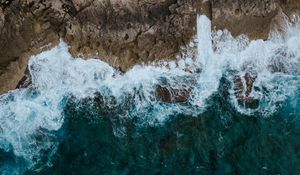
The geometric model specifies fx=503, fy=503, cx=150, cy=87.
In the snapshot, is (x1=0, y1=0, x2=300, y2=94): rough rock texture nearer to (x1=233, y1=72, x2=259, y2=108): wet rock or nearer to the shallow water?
the shallow water

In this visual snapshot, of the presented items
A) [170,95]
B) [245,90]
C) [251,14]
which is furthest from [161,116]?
[251,14]

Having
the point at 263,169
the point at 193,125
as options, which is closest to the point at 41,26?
the point at 193,125

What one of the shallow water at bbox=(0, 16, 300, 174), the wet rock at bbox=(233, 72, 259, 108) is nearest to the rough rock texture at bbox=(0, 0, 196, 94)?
the shallow water at bbox=(0, 16, 300, 174)

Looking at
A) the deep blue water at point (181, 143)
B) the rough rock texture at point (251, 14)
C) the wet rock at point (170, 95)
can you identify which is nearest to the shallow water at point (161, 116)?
the deep blue water at point (181, 143)

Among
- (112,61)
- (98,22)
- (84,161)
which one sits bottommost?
(84,161)

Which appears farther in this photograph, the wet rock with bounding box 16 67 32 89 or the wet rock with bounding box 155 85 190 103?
the wet rock with bounding box 155 85 190 103

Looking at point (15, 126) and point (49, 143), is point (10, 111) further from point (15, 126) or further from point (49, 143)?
point (49, 143)

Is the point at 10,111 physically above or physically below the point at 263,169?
above
